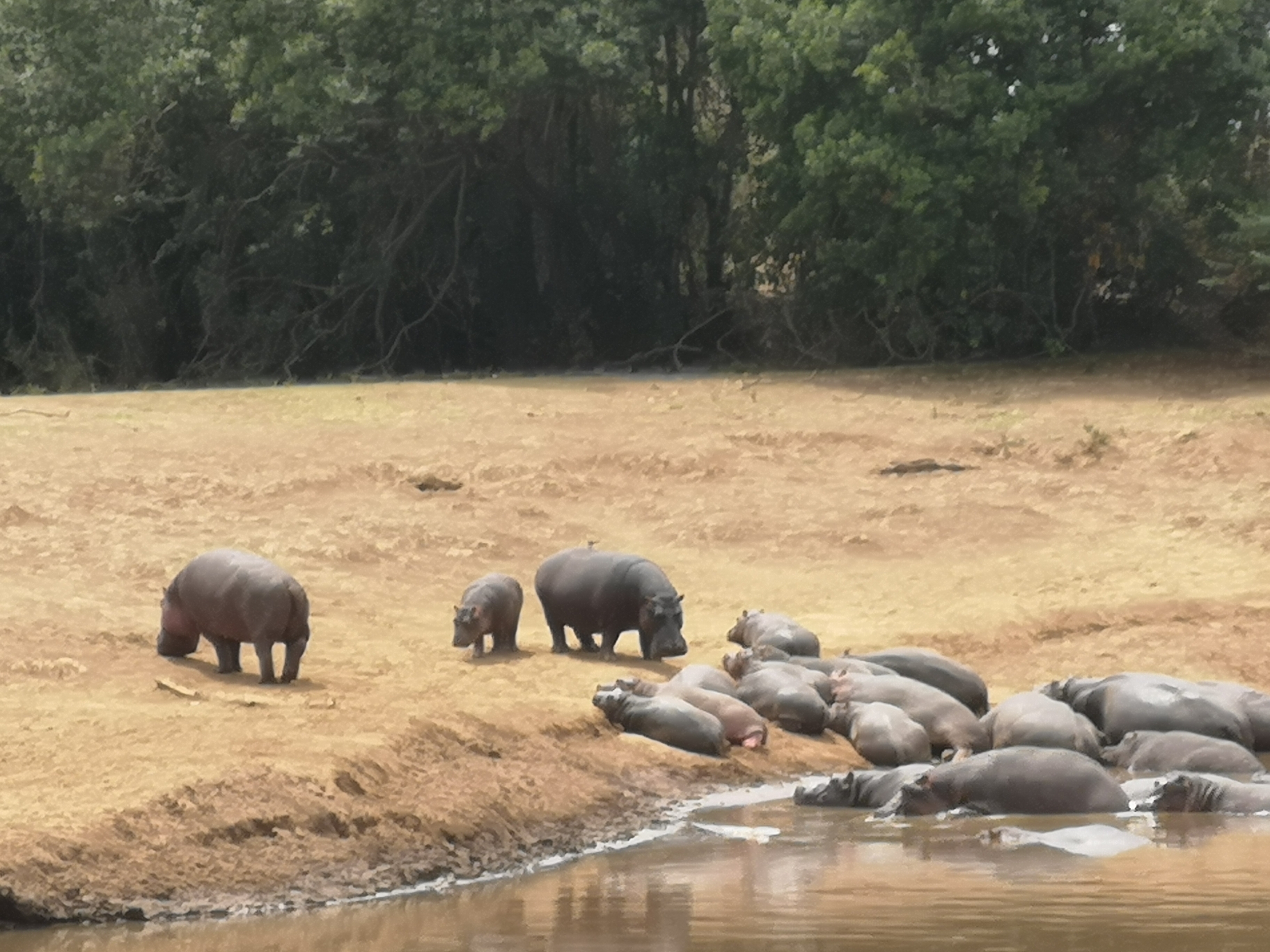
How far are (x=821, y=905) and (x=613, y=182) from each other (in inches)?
770

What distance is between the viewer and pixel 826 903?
7.18 meters

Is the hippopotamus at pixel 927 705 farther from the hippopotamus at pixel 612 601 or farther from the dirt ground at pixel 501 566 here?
the hippopotamus at pixel 612 601

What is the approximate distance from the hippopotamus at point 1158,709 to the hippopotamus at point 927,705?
68 cm

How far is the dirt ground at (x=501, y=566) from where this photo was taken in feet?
25.6

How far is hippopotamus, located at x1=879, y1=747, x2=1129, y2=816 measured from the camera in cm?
904

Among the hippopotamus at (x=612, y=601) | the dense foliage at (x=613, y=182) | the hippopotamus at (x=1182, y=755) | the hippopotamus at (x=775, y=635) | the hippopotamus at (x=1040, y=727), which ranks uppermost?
the dense foliage at (x=613, y=182)

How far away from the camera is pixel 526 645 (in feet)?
41.2

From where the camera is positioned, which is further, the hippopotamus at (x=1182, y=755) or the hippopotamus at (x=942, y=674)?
the hippopotamus at (x=942, y=674)

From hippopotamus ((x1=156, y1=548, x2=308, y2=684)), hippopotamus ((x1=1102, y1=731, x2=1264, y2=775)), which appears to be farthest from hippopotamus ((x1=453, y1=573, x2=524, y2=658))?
hippopotamus ((x1=1102, y1=731, x2=1264, y2=775))

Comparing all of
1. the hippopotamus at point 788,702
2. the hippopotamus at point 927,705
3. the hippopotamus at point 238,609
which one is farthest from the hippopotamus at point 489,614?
the hippopotamus at point 927,705

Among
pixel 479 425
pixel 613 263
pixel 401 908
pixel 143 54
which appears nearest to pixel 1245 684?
pixel 401 908

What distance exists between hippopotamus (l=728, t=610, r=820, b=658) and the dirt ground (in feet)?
0.86

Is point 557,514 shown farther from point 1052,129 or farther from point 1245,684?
point 1052,129

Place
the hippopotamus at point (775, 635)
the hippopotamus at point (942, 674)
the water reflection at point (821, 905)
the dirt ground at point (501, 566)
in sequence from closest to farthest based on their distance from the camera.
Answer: the water reflection at point (821, 905) → the dirt ground at point (501, 566) → the hippopotamus at point (942, 674) → the hippopotamus at point (775, 635)
